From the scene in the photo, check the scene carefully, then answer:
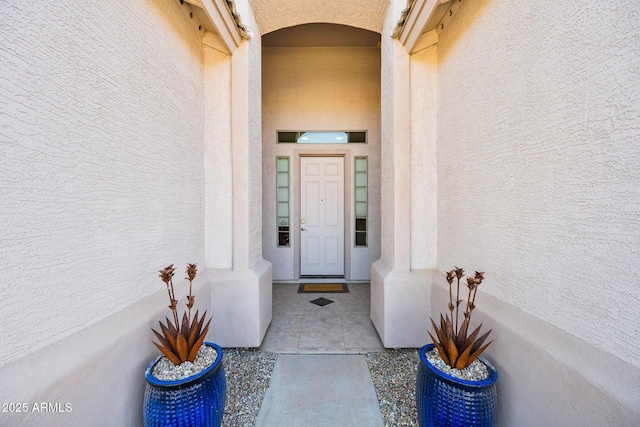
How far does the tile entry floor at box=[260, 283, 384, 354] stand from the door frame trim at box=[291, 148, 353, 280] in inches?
27.3

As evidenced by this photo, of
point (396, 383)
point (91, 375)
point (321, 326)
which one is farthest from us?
point (321, 326)

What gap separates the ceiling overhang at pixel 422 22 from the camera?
1.92 m

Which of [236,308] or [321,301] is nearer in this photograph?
[236,308]

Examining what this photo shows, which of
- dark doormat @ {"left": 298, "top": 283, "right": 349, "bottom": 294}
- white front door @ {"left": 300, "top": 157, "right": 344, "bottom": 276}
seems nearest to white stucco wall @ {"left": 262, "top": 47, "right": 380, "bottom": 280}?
white front door @ {"left": 300, "top": 157, "right": 344, "bottom": 276}

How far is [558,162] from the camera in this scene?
3.66ft

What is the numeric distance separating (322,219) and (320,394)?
2.94m

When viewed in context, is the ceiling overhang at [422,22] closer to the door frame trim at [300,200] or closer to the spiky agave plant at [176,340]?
the door frame trim at [300,200]

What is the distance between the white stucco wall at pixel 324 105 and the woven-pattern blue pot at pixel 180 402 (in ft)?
10.2

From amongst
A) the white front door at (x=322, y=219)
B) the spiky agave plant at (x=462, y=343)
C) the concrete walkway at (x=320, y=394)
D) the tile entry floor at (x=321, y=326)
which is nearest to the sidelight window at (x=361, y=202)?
the white front door at (x=322, y=219)

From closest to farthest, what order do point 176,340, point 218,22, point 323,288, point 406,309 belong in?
point 176,340 → point 218,22 → point 406,309 → point 323,288

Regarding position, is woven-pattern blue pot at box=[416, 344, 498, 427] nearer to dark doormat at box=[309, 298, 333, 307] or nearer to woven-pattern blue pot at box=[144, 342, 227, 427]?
woven-pattern blue pot at box=[144, 342, 227, 427]

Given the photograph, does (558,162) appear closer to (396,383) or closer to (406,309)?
(406,309)

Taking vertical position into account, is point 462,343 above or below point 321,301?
above

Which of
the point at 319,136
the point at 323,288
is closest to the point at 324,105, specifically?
the point at 319,136
